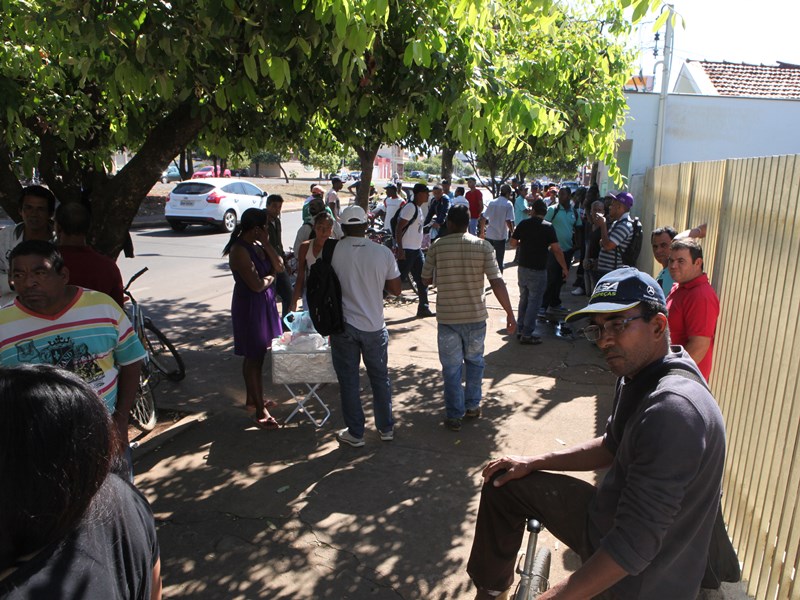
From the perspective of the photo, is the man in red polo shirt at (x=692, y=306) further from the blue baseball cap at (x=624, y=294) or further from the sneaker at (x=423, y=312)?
the sneaker at (x=423, y=312)

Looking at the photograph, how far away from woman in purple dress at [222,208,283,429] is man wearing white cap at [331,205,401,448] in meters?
0.68

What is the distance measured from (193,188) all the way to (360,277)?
53.4ft

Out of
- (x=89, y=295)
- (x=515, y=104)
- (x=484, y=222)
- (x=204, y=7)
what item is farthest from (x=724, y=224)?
(x=484, y=222)

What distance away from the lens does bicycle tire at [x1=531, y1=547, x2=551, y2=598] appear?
2.48 m

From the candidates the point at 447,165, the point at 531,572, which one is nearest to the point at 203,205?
the point at 447,165

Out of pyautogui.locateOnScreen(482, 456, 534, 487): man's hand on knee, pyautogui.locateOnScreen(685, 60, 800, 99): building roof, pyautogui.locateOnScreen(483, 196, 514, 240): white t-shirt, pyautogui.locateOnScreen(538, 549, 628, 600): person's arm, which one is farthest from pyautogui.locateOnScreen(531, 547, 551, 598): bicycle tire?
pyautogui.locateOnScreen(685, 60, 800, 99): building roof

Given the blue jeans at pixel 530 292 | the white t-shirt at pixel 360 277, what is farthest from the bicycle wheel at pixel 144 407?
the blue jeans at pixel 530 292

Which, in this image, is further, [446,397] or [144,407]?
[446,397]

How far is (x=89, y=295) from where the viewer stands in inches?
115

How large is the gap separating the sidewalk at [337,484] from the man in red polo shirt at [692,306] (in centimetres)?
141

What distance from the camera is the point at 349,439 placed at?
500 centimetres

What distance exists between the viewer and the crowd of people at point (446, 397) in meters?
1.35

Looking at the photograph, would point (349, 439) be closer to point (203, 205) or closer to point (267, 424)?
point (267, 424)

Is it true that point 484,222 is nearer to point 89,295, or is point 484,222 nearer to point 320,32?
point 320,32
